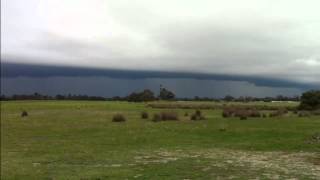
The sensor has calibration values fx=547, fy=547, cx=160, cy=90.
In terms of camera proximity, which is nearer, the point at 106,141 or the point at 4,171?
the point at 4,171

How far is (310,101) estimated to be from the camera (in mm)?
97938

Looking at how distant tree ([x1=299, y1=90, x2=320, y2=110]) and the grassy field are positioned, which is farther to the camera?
distant tree ([x1=299, y1=90, x2=320, y2=110])

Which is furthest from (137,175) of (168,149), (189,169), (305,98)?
(305,98)

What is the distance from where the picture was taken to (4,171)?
23.5 metres

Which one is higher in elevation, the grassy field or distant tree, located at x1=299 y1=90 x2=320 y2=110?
distant tree, located at x1=299 y1=90 x2=320 y2=110

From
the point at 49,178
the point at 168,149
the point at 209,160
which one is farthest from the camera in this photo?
the point at 168,149

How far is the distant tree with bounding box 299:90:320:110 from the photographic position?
96.1 metres

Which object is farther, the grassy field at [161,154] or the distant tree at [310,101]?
the distant tree at [310,101]

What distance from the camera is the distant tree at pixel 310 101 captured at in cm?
9606

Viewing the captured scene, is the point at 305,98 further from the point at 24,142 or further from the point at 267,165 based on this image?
the point at 267,165

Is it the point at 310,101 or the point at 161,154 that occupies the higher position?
the point at 310,101

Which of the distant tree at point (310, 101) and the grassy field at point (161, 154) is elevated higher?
the distant tree at point (310, 101)

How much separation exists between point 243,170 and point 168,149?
9.62m

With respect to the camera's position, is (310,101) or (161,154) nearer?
(161,154)
